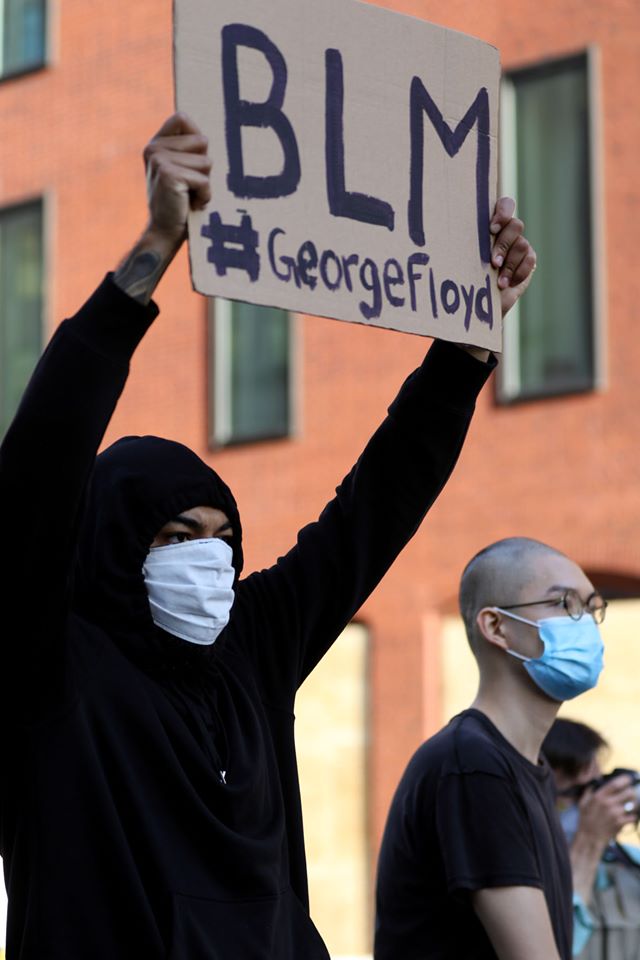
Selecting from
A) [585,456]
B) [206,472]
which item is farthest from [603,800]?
[585,456]

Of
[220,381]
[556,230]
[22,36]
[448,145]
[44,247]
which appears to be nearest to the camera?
[448,145]

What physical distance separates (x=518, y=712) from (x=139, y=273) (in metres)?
1.87

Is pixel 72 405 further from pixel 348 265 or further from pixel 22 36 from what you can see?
pixel 22 36

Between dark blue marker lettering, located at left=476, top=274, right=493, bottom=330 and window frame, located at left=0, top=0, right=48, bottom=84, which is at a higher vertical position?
window frame, located at left=0, top=0, right=48, bottom=84

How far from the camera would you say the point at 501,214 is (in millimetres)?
3422

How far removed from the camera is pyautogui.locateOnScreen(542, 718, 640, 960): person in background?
17.0ft

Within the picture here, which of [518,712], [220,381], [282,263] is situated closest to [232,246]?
[282,263]

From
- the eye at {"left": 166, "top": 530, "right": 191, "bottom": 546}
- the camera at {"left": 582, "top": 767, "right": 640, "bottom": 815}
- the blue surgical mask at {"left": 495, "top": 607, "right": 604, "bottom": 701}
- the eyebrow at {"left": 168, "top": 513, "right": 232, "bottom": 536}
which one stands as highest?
the eyebrow at {"left": 168, "top": 513, "right": 232, "bottom": 536}

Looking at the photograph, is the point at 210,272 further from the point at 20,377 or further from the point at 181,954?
the point at 20,377

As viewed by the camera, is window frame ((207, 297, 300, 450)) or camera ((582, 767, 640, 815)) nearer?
camera ((582, 767, 640, 815))

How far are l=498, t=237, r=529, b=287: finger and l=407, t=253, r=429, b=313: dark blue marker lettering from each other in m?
0.20

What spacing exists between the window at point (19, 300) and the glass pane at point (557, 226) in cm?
487

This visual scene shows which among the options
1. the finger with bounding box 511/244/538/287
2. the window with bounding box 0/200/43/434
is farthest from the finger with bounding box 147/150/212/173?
the window with bounding box 0/200/43/434

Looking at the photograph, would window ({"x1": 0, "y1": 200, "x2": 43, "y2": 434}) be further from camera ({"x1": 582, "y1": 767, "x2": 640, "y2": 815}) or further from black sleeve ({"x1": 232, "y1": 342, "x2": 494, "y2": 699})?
black sleeve ({"x1": 232, "y1": 342, "x2": 494, "y2": 699})
